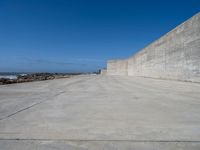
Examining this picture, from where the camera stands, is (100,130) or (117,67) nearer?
(100,130)

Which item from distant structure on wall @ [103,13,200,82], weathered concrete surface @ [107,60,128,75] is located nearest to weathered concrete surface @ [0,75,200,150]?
distant structure on wall @ [103,13,200,82]

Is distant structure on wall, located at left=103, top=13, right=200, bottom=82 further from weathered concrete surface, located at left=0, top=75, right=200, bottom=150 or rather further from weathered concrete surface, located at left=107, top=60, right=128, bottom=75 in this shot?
weathered concrete surface, located at left=107, top=60, right=128, bottom=75

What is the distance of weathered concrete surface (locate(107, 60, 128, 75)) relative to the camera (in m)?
44.0

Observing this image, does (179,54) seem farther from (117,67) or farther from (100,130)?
(117,67)

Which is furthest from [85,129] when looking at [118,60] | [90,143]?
[118,60]

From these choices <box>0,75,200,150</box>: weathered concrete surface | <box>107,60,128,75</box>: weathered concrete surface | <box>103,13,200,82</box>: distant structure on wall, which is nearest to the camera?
<box>0,75,200,150</box>: weathered concrete surface

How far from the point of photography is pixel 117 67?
46406 mm

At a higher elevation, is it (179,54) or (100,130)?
(179,54)

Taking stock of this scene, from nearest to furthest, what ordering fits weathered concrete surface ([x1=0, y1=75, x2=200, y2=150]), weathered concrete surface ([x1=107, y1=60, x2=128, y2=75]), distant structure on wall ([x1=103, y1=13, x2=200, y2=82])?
weathered concrete surface ([x1=0, y1=75, x2=200, y2=150]) → distant structure on wall ([x1=103, y1=13, x2=200, y2=82]) → weathered concrete surface ([x1=107, y1=60, x2=128, y2=75])

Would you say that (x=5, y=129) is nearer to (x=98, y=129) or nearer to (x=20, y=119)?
(x=20, y=119)

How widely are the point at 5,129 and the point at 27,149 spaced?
0.95 m

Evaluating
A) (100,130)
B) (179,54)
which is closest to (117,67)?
(179,54)

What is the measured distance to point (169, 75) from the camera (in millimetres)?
15828

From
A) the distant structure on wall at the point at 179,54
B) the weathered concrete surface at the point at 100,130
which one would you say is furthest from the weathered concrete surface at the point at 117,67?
the weathered concrete surface at the point at 100,130
